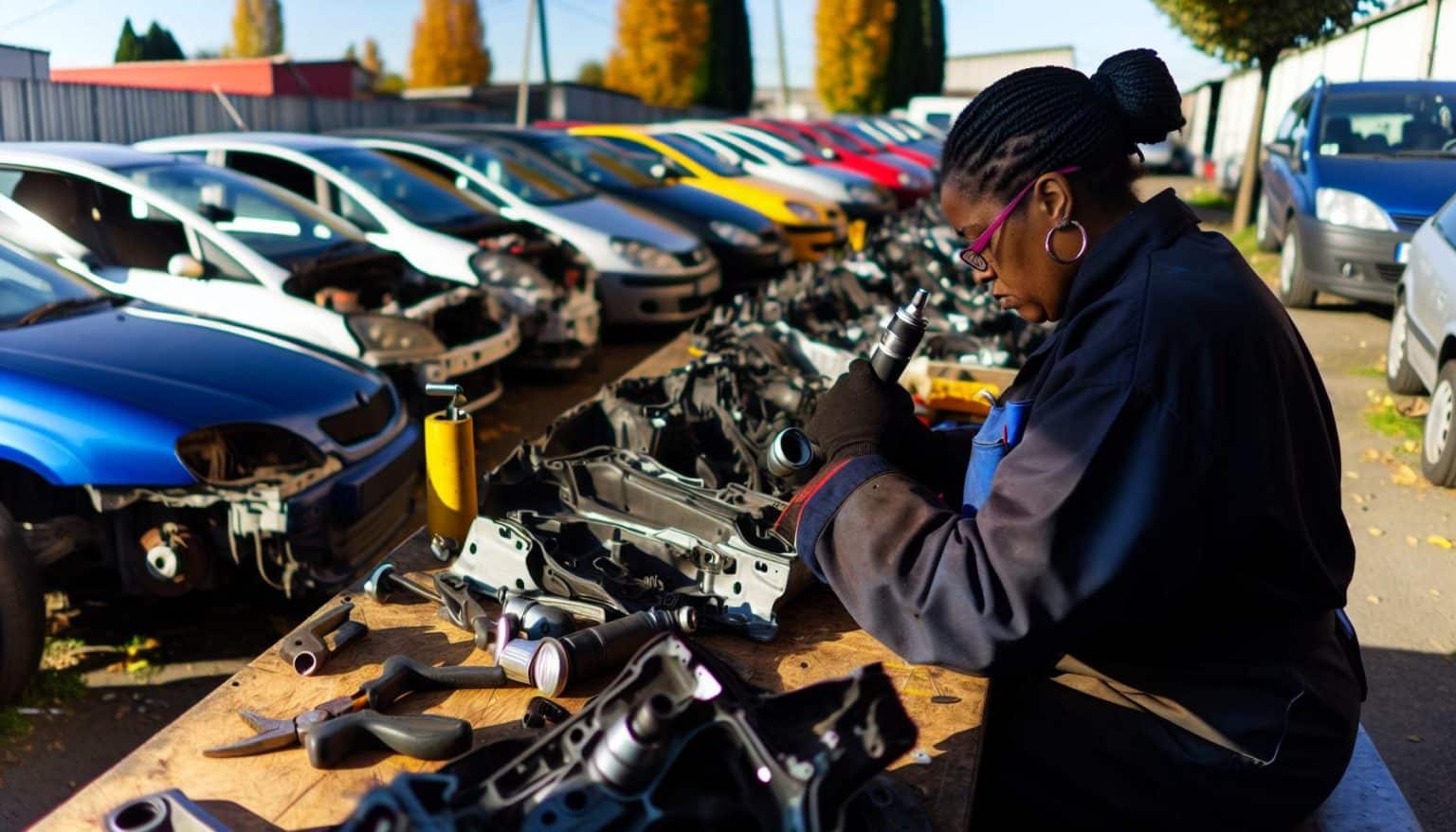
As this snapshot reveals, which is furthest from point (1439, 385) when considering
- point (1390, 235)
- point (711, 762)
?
point (711, 762)

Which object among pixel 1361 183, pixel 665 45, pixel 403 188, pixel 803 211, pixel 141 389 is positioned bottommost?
pixel 141 389

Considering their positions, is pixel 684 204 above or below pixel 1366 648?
above

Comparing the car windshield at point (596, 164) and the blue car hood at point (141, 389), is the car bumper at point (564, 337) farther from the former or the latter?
the car windshield at point (596, 164)

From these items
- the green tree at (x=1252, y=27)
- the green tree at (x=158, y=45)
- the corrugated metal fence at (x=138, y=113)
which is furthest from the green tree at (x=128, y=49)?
the green tree at (x=1252, y=27)

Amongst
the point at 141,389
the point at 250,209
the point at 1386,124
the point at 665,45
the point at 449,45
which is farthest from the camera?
the point at 449,45

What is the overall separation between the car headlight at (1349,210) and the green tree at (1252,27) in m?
7.98

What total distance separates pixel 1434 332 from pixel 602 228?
18.4 feet

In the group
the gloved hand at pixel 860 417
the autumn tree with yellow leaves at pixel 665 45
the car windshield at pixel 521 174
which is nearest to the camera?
the gloved hand at pixel 860 417

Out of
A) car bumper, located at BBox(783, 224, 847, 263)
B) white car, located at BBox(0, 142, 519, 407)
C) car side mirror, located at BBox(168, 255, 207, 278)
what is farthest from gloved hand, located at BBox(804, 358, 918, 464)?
car bumper, located at BBox(783, 224, 847, 263)

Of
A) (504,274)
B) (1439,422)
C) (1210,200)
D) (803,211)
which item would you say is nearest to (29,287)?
(504,274)

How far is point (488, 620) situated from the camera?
2236 millimetres

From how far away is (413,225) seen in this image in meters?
7.30

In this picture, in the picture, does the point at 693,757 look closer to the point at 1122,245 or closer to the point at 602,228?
the point at 1122,245

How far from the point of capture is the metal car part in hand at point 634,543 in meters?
2.33
